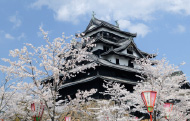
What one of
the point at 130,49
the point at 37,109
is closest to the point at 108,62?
the point at 130,49

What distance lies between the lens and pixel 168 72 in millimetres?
15734

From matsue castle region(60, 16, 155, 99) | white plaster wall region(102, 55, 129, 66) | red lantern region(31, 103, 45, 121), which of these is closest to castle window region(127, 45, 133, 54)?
matsue castle region(60, 16, 155, 99)

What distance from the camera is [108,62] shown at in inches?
1029

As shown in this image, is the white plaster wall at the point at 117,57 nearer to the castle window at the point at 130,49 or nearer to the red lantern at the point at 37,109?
the castle window at the point at 130,49

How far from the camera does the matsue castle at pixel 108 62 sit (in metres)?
23.5

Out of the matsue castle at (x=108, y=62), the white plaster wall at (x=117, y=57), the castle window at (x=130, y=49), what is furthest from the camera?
the castle window at (x=130, y=49)

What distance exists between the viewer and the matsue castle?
2346 cm

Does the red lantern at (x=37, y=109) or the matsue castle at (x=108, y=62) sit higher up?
the matsue castle at (x=108, y=62)

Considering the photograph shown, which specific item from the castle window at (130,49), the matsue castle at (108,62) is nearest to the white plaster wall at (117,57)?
the matsue castle at (108,62)

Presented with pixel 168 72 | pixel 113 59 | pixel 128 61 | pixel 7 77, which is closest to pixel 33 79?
pixel 7 77

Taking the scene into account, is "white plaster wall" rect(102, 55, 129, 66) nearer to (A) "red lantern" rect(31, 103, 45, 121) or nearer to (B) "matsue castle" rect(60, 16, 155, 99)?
(B) "matsue castle" rect(60, 16, 155, 99)

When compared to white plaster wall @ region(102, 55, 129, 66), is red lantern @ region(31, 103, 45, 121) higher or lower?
lower

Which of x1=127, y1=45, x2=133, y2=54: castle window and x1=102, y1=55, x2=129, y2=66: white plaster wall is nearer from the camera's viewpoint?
x1=102, y1=55, x2=129, y2=66: white plaster wall

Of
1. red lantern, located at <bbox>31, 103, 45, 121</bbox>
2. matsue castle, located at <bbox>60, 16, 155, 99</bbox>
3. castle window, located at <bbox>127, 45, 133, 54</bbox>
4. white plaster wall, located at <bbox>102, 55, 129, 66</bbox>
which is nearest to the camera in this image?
red lantern, located at <bbox>31, 103, 45, 121</bbox>
